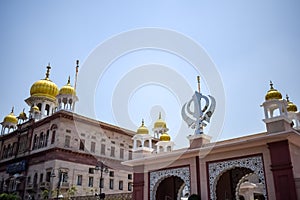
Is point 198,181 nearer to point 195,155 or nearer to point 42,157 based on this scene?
point 195,155

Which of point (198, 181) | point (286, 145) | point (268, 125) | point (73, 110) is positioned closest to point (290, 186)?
point (286, 145)

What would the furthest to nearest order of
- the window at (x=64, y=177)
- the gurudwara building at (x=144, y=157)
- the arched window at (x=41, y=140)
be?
the arched window at (x=41, y=140) < the window at (x=64, y=177) < the gurudwara building at (x=144, y=157)

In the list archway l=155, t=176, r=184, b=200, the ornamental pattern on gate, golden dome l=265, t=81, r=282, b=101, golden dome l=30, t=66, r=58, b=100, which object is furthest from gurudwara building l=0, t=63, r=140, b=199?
golden dome l=265, t=81, r=282, b=101

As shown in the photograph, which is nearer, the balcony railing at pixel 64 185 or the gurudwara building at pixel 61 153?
the balcony railing at pixel 64 185

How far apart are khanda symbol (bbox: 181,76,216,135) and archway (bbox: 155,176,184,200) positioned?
439cm

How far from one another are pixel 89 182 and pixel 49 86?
1367 centimetres

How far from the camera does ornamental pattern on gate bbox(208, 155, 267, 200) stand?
13.6 meters

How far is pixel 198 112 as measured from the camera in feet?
55.1

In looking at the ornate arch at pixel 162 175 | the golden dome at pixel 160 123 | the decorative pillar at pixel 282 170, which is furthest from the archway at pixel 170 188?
the golden dome at pixel 160 123

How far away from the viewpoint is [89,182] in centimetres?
3130

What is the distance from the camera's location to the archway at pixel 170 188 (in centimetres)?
1877

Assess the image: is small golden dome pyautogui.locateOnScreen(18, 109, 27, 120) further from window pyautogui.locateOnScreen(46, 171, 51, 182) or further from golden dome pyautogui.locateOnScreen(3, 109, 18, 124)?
window pyautogui.locateOnScreen(46, 171, 51, 182)

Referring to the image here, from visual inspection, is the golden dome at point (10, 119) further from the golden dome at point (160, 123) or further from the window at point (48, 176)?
the golden dome at point (160, 123)

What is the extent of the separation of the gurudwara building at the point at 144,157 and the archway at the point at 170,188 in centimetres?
6
